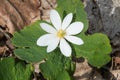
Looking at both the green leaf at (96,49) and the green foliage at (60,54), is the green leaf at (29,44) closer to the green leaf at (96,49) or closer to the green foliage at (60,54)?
the green foliage at (60,54)

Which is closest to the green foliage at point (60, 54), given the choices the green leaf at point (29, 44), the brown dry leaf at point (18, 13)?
the green leaf at point (29, 44)

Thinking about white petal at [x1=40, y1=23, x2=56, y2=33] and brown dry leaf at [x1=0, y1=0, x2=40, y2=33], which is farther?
brown dry leaf at [x1=0, y1=0, x2=40, y2=33]

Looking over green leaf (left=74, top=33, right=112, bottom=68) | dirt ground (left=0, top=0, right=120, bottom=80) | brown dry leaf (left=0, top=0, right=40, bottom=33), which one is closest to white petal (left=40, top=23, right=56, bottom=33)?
green leaf (left=74, top=33, right=112, bottom=68)

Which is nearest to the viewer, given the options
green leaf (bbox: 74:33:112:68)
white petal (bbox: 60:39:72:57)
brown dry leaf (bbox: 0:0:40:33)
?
white petal (bbox: 60:39:72:57)

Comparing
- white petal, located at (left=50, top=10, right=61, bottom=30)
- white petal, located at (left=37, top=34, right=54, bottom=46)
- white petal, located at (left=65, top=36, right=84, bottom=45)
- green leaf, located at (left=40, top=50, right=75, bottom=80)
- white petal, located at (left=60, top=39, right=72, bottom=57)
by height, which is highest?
white petal, located at (left=50, top=10, right=61, bottom=30)

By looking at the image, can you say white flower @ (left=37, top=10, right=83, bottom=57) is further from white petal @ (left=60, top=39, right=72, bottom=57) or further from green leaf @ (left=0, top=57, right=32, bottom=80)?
green leaf @ (left=0, top=57, right=32, bottom=80)

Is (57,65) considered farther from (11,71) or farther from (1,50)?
(1,50)

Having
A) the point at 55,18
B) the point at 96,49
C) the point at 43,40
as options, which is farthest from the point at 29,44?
the point at 96,49
